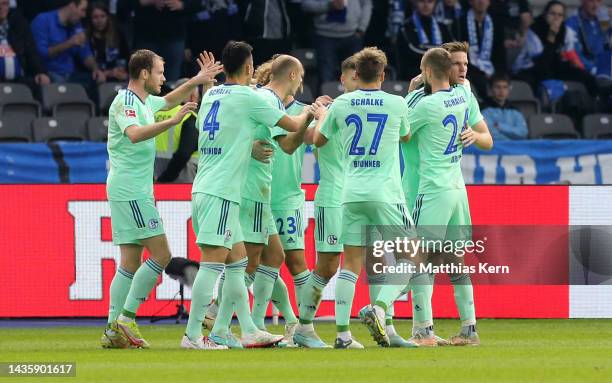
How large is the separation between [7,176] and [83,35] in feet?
12.2

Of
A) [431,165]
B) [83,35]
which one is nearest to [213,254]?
[431,165]

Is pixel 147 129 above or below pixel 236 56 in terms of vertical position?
below

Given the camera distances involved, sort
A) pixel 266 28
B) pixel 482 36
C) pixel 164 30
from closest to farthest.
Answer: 1. pixel 164 30
2. pixel 266 28
3. pixel 482 36

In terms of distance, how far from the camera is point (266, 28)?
20.3 meters

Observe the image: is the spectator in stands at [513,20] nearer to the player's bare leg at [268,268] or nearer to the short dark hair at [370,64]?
the player's bare leg at [268,268]

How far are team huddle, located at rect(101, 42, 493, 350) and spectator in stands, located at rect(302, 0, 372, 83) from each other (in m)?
7.58

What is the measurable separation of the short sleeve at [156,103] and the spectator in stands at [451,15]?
8984 mm

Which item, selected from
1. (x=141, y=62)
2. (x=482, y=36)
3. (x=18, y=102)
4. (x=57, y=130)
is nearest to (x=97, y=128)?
(x=57, y=130)

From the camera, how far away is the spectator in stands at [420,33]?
20.8m

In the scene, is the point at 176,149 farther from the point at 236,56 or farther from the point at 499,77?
the point at 499,77

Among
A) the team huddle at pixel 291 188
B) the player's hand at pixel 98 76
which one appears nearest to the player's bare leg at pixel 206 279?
the team huddle at pixel 291 188

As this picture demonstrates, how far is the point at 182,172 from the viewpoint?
665 inches

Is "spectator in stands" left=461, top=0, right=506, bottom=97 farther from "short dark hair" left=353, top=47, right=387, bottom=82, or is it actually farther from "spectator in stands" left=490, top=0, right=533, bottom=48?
"short dark hair" left=353, top=47, right=387, bottom=82

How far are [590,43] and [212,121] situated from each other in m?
12.2
